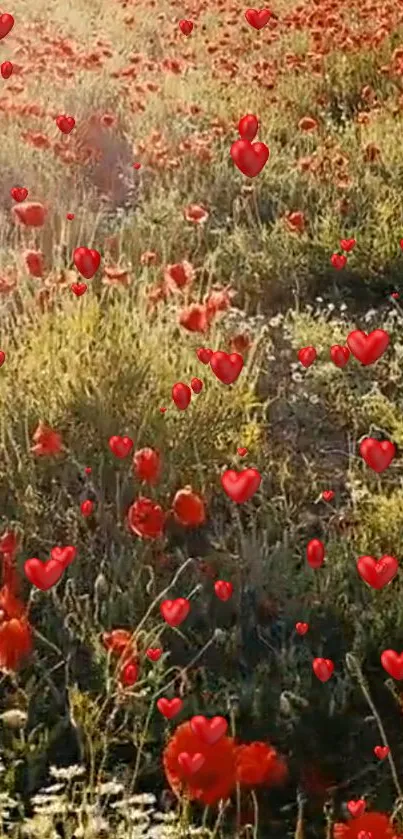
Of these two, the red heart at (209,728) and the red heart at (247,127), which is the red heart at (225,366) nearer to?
the red heart at (247,127)

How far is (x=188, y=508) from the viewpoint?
110 inches

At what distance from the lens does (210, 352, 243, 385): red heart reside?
2.74m

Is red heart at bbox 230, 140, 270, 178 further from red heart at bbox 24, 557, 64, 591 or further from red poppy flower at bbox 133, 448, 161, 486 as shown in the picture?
red heart at bbox 24, 557, 64, 591

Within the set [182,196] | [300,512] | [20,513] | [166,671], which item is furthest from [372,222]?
[166,671]

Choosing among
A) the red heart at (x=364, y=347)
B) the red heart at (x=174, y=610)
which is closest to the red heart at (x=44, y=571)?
the red heart at (x=174, y=610)

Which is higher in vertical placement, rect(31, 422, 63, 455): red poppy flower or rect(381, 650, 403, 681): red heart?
rect(381, 650, 403, 681): red heart

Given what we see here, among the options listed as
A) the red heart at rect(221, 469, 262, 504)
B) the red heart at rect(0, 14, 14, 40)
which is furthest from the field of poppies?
the red heart at rect(0, 14, 14, 40)

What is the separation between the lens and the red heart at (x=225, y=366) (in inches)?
108

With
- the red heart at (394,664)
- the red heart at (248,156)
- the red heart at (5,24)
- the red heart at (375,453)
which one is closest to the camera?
the red heart at (394,664)

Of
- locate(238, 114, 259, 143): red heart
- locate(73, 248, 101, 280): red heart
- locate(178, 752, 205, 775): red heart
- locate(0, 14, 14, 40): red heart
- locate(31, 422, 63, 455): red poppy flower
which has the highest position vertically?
locate(0, 14, 14, 40): red heart

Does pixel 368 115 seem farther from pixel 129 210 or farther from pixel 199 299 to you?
pixel 199 299

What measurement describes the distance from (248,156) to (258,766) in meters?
1.59

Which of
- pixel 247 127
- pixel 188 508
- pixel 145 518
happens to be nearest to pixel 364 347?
pixel 188 508

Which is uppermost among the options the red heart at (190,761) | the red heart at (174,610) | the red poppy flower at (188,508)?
the red heart at (174,610)
